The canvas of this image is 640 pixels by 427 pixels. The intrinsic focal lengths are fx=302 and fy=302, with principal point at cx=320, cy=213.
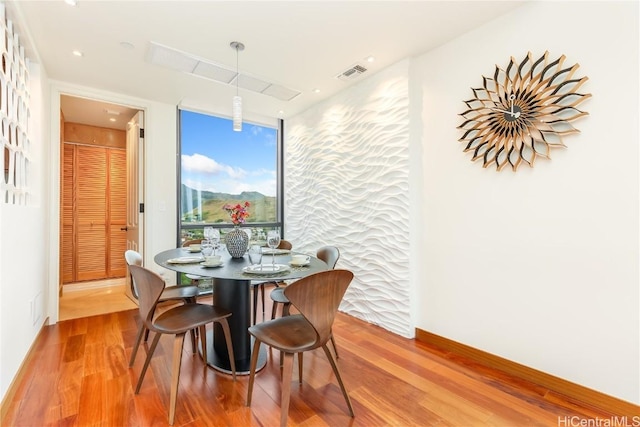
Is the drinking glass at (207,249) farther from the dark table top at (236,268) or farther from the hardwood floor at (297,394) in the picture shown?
the hardwood floor at (297,394)

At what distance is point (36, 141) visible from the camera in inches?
106

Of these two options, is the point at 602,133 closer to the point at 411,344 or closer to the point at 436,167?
the point at 436,167

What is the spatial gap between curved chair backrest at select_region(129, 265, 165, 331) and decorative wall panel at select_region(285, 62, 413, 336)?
205cm

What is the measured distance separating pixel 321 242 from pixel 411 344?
1711mm

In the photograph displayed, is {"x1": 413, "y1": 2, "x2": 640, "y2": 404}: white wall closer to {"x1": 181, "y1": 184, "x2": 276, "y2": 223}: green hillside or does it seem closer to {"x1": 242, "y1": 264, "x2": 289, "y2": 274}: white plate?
{"x1": 242, "y1": 264, "x2": 289, "y2": 274}: white plate

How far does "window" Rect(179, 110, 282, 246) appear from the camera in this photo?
13.7 feet

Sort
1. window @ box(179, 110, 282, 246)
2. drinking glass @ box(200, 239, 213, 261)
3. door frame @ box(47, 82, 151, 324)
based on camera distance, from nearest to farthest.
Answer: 1. drinking glass @ box(200, 239, 213, 261)
2. door frame @ box(47, 82, 151, 324)
3. window @ box(179, 110, 282, 246)

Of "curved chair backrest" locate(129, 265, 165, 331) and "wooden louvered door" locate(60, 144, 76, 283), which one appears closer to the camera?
"curved chair backrest" locate(129, 265, 165, 331)

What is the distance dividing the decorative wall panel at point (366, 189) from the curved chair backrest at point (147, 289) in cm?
205

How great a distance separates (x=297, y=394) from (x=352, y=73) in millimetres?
2898

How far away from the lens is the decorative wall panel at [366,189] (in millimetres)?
2883

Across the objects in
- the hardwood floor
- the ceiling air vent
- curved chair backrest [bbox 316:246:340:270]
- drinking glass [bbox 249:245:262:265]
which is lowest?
the hardwood floor

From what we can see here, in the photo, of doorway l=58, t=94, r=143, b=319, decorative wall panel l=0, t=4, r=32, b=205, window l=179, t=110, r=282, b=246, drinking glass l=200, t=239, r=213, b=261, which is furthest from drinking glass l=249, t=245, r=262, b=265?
doorway l=58, t=94, r=143, b=319

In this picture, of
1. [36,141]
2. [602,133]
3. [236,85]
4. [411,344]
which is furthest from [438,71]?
[36,141]
